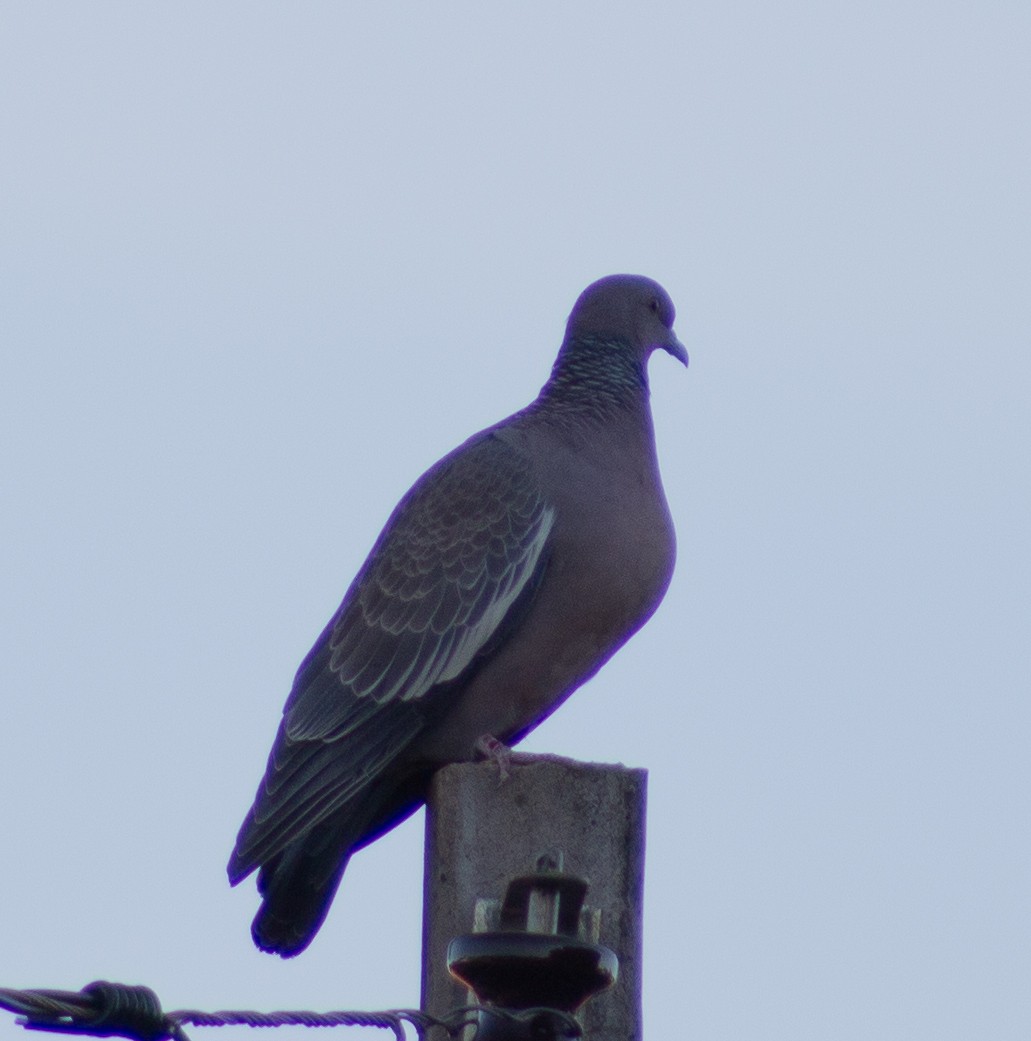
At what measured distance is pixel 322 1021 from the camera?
3.01m

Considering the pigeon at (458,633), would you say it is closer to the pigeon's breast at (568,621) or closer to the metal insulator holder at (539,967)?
the pigeon's breast at (568,621)

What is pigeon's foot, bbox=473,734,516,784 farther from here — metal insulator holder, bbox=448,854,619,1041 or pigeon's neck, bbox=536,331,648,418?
metal insulator holder, bbox=448,854,619,1041

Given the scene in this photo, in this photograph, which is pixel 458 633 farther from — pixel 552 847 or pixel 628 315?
pixel 552 847

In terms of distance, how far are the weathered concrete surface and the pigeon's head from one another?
3.29 metres

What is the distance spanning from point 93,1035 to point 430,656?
3.30 m

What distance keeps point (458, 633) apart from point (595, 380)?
1.19m

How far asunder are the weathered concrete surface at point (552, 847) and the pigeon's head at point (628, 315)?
10.8 ft

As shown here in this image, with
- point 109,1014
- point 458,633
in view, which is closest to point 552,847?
point 109,1014

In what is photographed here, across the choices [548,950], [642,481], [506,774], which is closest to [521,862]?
[506,774]

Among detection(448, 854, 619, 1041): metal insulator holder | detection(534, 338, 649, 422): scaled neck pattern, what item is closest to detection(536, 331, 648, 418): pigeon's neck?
detection(534, 338, 649, 422): scaled neck pattern

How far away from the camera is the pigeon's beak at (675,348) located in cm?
727

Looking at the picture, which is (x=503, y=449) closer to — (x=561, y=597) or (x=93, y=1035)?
(x=561, y=597)

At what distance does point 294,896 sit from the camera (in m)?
5.32

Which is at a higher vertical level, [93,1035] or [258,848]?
[258,848]
